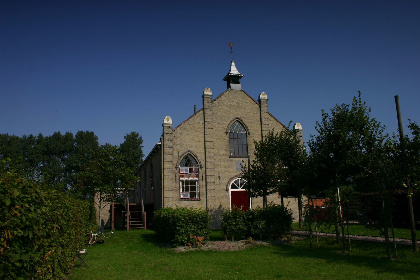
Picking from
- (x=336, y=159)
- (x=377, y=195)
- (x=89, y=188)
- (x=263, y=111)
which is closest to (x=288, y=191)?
(x=336, y=159)

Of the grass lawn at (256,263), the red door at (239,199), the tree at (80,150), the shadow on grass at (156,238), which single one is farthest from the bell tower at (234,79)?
the tree at (80,150)

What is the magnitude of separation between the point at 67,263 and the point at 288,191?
1407 cm

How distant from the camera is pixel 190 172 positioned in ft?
84.3

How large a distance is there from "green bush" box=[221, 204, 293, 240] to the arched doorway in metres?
8.71

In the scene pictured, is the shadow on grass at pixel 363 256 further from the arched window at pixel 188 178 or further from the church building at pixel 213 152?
the arched window at pixel 188 178

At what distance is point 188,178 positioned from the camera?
2552 centimetres

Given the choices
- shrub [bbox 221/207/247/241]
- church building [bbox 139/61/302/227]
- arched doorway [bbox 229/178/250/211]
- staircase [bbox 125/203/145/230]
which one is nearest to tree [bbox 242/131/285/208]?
shrub [bbox 221/207/247/241]

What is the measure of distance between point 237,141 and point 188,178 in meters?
4.89

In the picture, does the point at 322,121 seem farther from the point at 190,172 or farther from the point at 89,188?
the point at 89,188

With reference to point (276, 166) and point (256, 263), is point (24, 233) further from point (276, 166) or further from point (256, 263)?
point (276, 166)

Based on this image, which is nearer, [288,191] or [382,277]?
[382,277]

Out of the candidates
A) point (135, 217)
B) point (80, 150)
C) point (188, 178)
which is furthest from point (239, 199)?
point (80, 150)

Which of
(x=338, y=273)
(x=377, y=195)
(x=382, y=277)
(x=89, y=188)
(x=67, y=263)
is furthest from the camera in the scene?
(x=89, y=188)

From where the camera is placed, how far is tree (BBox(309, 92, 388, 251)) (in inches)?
529
